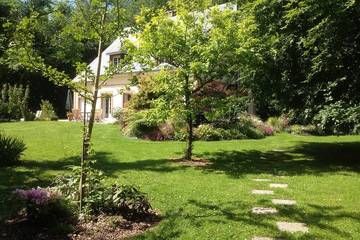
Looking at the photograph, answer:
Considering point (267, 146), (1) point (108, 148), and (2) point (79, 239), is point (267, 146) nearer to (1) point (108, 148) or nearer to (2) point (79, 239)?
(1) point (108, 148)

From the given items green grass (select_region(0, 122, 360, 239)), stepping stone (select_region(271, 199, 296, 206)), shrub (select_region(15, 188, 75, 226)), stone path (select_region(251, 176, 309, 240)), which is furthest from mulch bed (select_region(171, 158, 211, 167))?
shrub (select_region(15, 188, 75, 226))

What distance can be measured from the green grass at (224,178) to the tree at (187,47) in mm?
2003

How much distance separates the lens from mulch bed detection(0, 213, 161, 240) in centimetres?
597

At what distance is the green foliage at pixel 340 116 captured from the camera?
1224 centimetres

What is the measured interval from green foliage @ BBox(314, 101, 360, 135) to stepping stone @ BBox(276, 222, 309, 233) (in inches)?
250

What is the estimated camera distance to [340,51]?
13648mm

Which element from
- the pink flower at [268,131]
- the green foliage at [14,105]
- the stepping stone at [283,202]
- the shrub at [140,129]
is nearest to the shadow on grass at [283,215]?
the stepping stone at [283,202]

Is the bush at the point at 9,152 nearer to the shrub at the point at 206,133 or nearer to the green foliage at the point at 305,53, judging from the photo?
the green foliage at the point at 305,53

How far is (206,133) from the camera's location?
19703 mm

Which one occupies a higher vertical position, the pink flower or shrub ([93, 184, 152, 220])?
the pink flower

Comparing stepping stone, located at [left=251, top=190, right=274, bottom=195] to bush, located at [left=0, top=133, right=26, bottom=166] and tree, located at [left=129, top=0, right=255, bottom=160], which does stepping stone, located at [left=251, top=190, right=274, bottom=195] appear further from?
bush, located at [left=0, top=133, right=26, bottom=166]

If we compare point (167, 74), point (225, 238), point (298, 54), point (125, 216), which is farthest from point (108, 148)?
point (225, 238)

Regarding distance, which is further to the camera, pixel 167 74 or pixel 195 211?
pixel 167 74

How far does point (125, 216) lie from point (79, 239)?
100 centimetres
